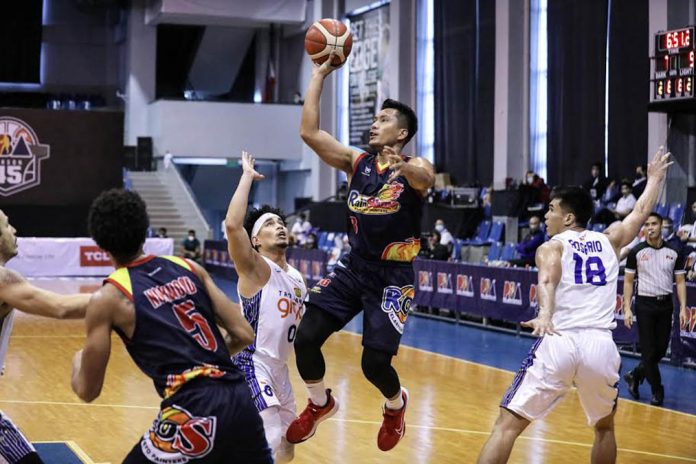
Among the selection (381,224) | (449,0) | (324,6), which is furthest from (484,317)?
(324,6)

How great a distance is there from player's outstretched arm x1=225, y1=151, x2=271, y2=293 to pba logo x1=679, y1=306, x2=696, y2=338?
7.95m

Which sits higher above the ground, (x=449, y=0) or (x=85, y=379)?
(x=449, y=0)

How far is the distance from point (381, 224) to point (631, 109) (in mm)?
17448

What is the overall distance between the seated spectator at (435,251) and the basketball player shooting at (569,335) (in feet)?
42.4

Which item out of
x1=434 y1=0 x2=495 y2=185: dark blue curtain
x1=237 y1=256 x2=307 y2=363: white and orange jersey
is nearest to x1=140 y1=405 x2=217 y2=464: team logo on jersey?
x1=237 y1=256 x2=307 y2=363: white and orange jersey

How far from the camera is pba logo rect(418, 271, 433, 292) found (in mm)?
18789

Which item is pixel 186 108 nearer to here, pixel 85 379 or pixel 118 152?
pixel 118 152

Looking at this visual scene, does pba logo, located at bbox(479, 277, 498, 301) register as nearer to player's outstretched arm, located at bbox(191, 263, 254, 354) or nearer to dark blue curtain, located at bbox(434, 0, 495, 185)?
dark blue curtain, located at bbox(434, 0, 495, 185)

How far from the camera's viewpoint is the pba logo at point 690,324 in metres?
12.7

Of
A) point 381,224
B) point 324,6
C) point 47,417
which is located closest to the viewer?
point 381,224

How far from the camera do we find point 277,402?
6.05 metres

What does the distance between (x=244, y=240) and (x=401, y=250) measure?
1.37 meters

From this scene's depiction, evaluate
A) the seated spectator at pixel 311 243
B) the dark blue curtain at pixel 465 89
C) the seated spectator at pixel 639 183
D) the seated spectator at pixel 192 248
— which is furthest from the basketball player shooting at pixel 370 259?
the seated spectator at pixel 192 248

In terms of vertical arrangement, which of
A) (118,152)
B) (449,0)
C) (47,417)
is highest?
(449,0)
